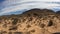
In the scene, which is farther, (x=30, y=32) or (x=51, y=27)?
(x=51, y=27)

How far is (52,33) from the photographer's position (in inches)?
1044

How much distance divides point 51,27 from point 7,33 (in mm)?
6303

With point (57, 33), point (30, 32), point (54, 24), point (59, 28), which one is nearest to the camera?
point (57, 33)

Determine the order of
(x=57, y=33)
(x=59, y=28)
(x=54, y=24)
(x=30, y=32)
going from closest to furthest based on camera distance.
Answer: (x=57, y=33), (x=30, y=32), (x=59, y=28), (x=54, y=24)

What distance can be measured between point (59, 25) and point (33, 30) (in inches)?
177

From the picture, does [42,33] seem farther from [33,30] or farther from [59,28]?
[59,28]

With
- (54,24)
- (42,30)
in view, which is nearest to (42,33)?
(42,30)

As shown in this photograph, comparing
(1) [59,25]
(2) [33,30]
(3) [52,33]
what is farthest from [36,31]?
(1) [59,25]

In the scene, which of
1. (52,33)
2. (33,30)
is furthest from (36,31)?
(52,33)

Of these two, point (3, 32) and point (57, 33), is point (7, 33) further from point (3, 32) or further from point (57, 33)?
point (57, 33)

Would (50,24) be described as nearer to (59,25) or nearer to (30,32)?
(59,25)

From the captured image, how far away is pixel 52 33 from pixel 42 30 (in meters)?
1.51

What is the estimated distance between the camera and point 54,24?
31812mm

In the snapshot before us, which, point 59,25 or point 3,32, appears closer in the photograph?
point 3,32
